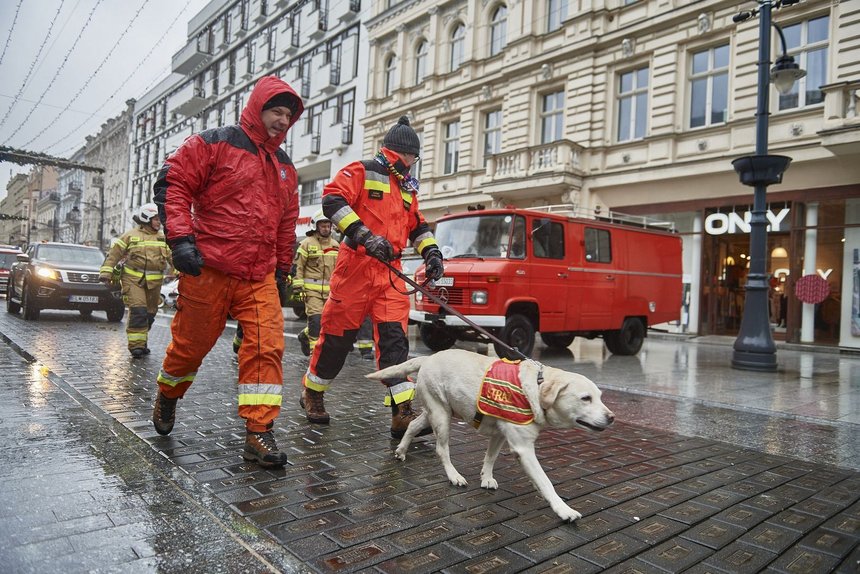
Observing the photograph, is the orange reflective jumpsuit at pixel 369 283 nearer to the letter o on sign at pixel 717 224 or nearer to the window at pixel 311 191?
the letter o on sign at pixel 717 224

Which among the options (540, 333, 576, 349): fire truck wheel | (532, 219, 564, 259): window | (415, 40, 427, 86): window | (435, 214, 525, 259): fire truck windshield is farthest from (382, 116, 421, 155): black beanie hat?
(415, 40, 427, 86): window

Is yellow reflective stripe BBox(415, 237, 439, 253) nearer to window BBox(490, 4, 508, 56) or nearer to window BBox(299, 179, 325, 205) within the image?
window BBox(490, 4, 508, 56)

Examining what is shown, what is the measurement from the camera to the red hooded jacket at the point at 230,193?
342cm

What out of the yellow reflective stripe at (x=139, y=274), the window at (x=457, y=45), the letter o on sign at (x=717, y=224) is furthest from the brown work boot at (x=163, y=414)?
the window at (x=457, y=45)

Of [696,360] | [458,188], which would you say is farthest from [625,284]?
[458,188]

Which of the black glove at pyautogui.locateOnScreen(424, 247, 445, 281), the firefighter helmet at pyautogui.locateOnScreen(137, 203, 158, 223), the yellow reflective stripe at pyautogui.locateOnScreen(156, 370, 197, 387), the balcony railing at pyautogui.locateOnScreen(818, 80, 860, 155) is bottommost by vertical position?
the yellow reflective stripe at pyautogui.locateOnScreen(156, 370, 197, 387)

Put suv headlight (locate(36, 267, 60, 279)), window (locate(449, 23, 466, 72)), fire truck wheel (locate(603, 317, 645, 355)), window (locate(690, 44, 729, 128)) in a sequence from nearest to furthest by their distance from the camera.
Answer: fire truck wheel (locate(603, 317, 645, 355)), suv headlight (locate(36, 267, 60, 279)), window (locate(690, 44, 729, 128)), window (locate(449, 23, 466, 72))

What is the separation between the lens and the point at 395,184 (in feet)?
14.6

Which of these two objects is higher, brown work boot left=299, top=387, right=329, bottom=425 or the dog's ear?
the dog's ear

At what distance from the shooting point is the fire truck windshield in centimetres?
942

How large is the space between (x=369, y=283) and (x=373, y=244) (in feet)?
1.49

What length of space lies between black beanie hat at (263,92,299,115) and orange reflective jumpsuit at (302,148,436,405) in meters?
0.65

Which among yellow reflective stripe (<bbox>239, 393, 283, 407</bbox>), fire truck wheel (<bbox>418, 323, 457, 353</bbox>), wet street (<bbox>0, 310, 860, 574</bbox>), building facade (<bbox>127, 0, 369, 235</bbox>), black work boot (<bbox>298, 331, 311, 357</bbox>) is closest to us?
wet street (<bbox>0, 310, 860, 574</bbox>)

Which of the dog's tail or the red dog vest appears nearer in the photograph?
the red dog vest
